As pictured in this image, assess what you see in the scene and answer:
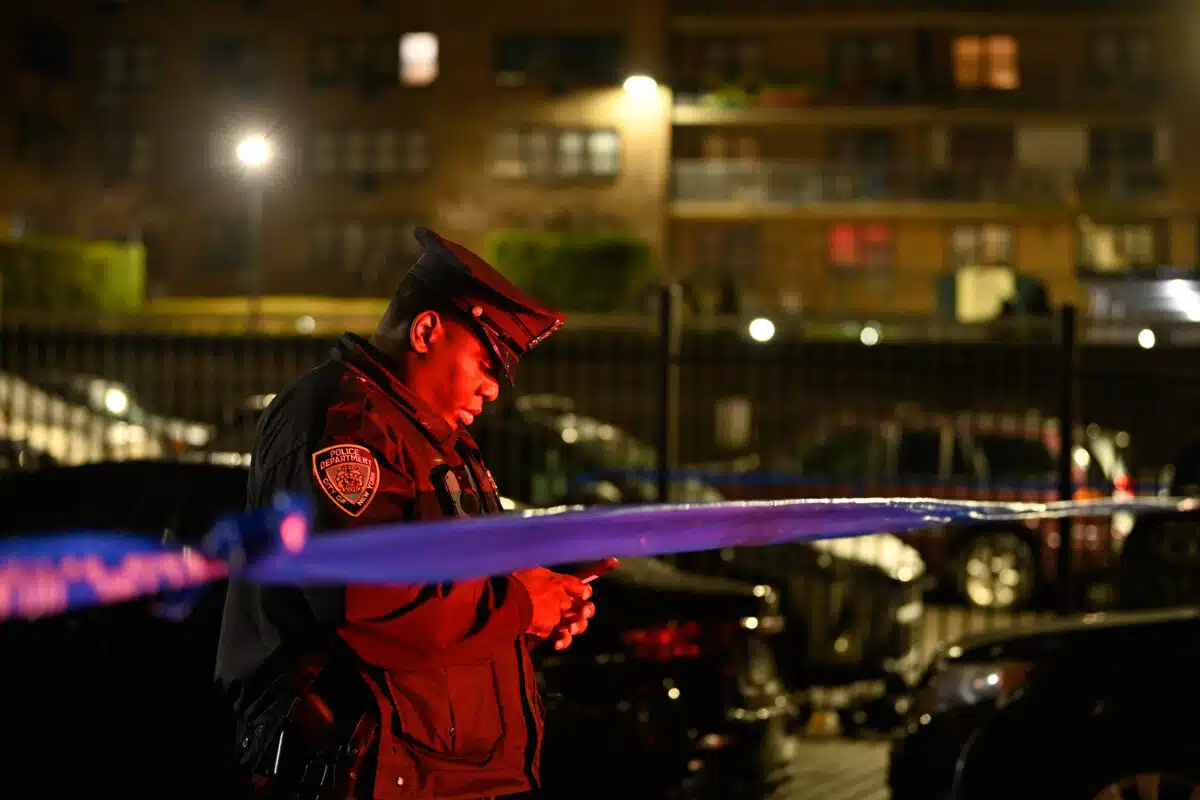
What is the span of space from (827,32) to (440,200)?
38.4 ft

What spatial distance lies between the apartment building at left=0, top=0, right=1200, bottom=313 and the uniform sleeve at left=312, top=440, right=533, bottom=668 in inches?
1666

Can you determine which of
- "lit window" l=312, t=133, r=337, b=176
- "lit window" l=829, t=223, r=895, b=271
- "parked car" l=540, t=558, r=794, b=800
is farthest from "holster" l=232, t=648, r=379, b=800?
"lit window" l=312, t=133, r=337, b=176

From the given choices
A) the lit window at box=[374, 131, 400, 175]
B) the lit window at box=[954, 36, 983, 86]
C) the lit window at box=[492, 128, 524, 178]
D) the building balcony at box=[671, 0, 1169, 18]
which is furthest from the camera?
the lit window at box=[374, 131, 400, 175]

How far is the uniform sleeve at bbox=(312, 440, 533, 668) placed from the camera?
2975mm

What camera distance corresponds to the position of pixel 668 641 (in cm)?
561

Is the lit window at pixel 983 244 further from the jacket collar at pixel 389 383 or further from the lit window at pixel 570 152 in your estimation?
the jacket collar at pixel 389 383

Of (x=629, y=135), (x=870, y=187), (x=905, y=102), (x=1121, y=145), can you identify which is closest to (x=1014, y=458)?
(x=870, y=187)

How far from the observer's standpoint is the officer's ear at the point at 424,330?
131 inches

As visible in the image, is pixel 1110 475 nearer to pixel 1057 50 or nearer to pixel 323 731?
pixel 323 731

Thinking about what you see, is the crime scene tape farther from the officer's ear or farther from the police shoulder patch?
the officer's ear

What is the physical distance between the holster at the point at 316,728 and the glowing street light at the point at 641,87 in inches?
1465

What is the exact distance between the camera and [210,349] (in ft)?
31.2

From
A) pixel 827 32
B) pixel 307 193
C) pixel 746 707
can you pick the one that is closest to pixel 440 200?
pixel 307 193

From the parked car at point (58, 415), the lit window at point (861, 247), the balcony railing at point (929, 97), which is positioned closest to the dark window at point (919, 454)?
the parked car at point (58, 415)
